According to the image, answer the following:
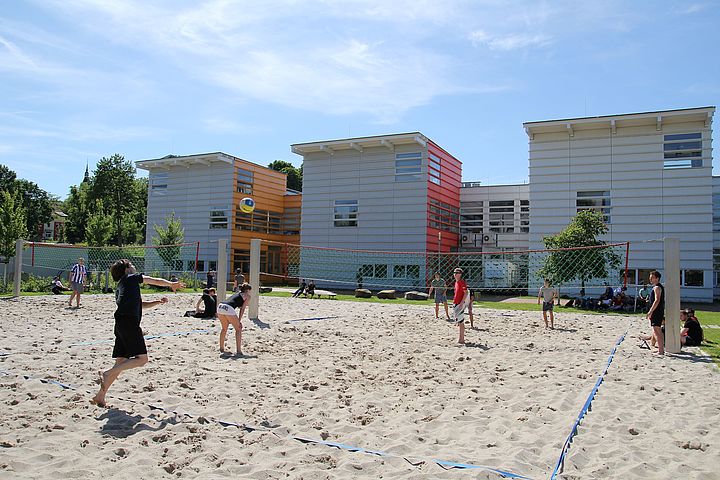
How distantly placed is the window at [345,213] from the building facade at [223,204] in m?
5.38

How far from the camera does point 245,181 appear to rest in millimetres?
30844

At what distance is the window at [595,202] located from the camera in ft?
73.6

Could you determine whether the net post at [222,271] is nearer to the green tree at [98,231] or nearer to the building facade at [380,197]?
the building facade at [380,197]

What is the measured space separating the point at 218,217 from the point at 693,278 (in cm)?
2409

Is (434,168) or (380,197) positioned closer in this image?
(434,168)

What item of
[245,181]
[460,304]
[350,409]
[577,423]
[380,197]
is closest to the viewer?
[577,423]

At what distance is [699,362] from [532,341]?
270 cm

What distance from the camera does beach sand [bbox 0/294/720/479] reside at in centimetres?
383

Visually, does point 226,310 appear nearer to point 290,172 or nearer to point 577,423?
point 577,423

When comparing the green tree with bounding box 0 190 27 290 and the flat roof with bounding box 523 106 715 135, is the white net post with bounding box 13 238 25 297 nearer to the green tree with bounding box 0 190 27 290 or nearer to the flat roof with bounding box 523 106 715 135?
the green tree with bounding box 0 190 27 290

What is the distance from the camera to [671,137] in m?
21.6

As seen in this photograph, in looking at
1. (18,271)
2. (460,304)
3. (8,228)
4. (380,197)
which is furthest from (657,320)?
(8,228)

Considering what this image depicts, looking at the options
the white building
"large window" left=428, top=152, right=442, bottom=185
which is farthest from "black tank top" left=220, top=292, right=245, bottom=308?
"large window" left=428, top=152, right=442, bottom=185

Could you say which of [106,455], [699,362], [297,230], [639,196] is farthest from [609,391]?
[297,230]
